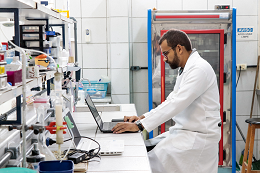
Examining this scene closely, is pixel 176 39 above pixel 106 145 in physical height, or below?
above

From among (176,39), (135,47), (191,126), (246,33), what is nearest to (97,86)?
(135,47)

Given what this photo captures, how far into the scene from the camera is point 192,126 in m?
1.99

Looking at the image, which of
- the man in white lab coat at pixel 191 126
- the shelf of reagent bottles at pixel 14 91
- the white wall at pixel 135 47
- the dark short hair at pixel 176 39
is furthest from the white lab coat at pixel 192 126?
the white wall at pixel 135 47

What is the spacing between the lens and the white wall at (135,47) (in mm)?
3697

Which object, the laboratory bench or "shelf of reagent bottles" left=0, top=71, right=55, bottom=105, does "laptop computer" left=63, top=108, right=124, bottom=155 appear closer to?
the laboratory bench

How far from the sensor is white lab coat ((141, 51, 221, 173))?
6.40ft

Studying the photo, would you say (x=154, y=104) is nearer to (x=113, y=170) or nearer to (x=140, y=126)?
(x=140, y=126)

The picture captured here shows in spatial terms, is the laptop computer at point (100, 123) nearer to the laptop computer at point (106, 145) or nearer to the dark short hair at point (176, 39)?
the laptop computer at point (106, 145)

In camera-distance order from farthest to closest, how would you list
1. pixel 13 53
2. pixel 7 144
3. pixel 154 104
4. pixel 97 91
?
1. pixel 97 91
2. pixel 154 104
3. pixel 13 53
4. pixel 7 144

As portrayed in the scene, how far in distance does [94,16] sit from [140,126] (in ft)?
7.35

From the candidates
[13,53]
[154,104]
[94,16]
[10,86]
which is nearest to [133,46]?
[94,16]

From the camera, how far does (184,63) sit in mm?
2230

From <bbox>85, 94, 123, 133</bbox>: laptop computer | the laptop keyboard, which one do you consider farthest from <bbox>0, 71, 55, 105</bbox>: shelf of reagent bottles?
the laptop keyboard

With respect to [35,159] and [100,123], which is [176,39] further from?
[35,159]
